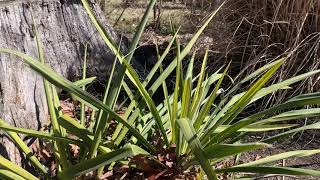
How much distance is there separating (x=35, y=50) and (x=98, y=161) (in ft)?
3.89

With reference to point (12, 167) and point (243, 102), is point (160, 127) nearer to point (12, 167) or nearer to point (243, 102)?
point (243, 102)

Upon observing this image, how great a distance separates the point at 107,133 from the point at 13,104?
444mm

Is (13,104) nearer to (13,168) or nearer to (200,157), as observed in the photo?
(13,168)

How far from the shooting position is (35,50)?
9.04 feet

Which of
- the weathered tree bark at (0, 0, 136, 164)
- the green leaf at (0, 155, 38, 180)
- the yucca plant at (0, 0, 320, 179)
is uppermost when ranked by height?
the weathered tree bark at (0, 0, 136, 164)

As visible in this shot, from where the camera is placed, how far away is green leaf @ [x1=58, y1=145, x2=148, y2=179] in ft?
5.50

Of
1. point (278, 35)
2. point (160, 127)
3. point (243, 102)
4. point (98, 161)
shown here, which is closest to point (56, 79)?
point (98, 161)

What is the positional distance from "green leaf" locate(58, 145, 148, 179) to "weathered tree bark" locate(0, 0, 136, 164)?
0.51m

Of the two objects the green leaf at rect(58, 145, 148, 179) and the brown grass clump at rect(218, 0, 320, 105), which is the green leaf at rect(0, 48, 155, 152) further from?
the brown grass clump at rect(218, 0, 320, 105)

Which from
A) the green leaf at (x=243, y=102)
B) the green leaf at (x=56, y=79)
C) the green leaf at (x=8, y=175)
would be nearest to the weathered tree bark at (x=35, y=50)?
the green leaf at (x=8, y=175)

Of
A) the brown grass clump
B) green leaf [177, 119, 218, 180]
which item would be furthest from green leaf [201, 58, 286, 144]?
the brown grass clump

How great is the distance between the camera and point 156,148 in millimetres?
2143

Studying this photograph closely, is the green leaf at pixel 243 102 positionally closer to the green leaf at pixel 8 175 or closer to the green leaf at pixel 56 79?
the green leaf at pixel 56 79

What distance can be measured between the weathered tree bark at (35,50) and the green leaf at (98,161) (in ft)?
1.66
